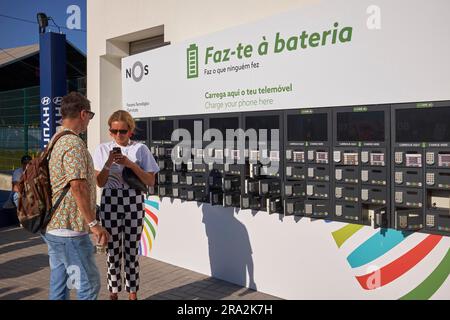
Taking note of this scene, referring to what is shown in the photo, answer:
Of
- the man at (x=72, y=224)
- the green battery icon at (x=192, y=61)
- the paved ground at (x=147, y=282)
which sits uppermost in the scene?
the green battery icon at (x=192, y=61)

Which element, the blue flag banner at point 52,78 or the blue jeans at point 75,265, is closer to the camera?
the blue jeans at point 75,265

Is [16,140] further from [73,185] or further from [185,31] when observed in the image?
[73,185]

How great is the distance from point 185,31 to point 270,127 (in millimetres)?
2879

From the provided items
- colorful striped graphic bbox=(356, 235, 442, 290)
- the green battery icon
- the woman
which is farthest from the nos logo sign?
colorful striped graphic bbox=(356, 235, 442, 290)

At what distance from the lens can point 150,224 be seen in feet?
22.3

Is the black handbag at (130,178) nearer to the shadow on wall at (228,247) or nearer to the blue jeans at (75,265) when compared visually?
the blue jeans at (75,265)

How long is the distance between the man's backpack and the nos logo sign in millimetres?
3776

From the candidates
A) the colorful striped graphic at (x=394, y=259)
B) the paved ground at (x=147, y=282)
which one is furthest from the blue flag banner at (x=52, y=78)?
the colorful striped graphic at (x=394, y=259)

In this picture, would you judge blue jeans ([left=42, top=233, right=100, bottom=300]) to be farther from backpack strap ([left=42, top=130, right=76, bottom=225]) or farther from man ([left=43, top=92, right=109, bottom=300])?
backpack strap ([left=42, top=130, right=76, bottom=225])

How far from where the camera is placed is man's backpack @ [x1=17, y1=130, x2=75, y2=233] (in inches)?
125

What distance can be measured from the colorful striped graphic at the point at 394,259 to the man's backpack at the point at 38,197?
2.60m

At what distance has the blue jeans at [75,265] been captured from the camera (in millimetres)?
3160

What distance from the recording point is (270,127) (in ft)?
16.3
